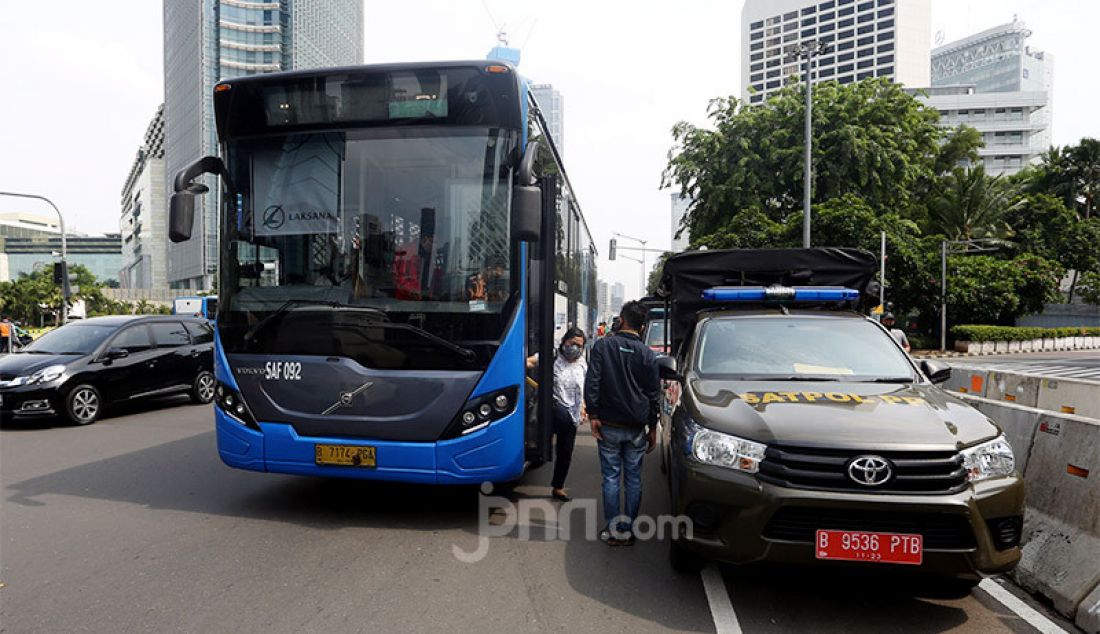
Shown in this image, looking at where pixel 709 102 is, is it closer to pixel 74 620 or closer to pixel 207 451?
pixel 207 451

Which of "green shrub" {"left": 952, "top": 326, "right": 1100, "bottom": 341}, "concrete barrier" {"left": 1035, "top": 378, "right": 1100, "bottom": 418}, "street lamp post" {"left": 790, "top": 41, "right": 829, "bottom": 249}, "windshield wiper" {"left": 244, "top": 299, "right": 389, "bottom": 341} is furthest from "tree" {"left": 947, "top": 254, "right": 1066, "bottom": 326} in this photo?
"windshield wiper" {"left": 244, "top": 299, "right": 389, "bottom": 341}

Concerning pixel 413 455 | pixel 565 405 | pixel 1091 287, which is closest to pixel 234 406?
pixel 413 455

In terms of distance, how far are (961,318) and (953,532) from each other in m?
36.3

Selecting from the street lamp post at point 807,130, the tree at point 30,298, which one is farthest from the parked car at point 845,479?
the tree at point 30,298

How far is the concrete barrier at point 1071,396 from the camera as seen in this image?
24.6 feet

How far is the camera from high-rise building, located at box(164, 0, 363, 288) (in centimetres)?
8150

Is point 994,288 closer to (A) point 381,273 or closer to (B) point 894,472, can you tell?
(B) point 894,472

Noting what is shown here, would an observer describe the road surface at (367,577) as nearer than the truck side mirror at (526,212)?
Yes

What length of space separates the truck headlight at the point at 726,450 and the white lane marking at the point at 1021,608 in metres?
1.74

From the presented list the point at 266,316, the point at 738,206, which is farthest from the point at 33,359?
the point at 738,206

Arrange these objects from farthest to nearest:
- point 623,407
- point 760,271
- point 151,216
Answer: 1. point 151,216
2. point 760,271
3. point 623,407

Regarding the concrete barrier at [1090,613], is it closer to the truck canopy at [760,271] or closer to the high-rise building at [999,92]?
the truck canopy at [760,271]

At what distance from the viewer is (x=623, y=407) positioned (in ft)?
15.8

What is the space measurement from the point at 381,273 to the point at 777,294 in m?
4.10
